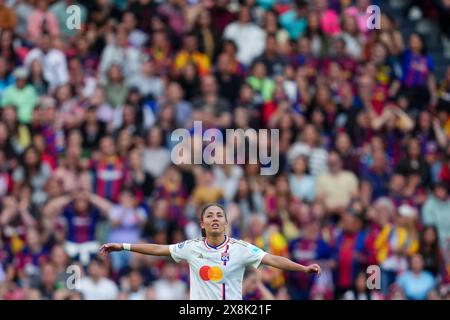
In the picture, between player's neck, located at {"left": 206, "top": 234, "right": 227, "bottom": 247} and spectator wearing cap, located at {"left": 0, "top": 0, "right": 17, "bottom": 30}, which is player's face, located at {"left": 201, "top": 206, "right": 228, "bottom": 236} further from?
spectator wearing cap, located at {"left": 0, "top": 0, "right": 17, "bottom": 30}

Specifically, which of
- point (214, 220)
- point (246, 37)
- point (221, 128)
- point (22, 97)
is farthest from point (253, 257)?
point (246, 37)

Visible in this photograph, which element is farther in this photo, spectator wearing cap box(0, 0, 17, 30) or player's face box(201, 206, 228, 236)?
spectator wearing cap box(0, 0, 17, 30)

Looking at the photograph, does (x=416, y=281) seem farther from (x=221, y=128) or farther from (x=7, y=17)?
(x=7, y=17)

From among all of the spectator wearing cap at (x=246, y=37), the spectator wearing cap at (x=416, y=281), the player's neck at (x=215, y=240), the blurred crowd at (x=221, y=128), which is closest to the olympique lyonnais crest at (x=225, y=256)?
the player's neck at (x=215, y=240)

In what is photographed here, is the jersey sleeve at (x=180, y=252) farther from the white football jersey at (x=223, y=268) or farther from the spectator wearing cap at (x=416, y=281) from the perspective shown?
the spectator wearing cap at (x=416, y=281)

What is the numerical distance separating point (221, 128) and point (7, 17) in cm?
417

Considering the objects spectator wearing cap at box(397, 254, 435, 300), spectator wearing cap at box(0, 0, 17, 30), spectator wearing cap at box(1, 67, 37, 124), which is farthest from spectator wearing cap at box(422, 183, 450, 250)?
spectator wearing cap at box(0, 0, 17, 30)

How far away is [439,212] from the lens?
2284 centimetres

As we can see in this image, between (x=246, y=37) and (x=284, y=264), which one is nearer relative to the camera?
(x=284, y=264)

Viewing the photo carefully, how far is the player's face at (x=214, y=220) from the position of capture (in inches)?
579

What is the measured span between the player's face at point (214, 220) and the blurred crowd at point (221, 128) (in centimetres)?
464

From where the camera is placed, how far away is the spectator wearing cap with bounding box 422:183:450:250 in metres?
22.6

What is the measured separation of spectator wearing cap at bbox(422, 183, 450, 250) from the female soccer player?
8057 millimetres

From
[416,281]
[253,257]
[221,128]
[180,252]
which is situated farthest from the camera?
[221,128]
